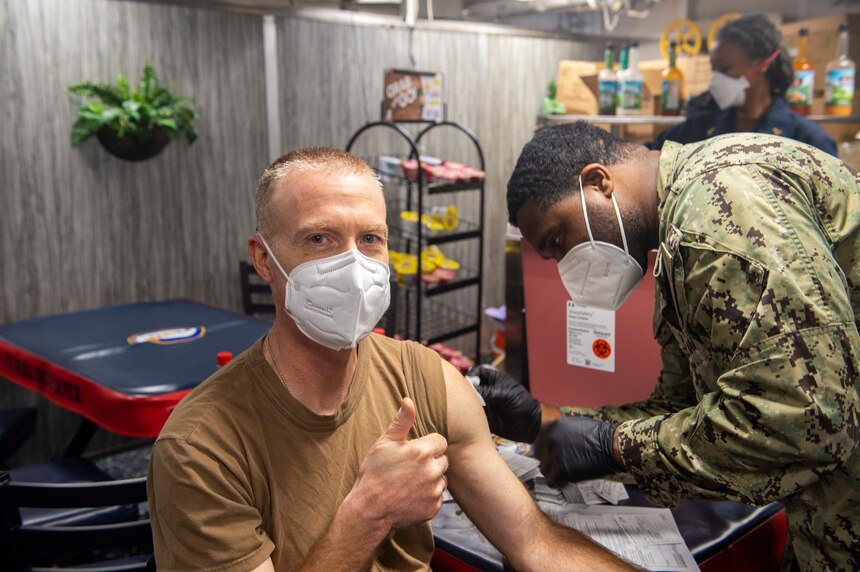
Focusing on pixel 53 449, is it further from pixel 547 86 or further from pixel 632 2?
pixel 632 2

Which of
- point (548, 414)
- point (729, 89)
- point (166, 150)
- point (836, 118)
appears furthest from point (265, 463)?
point (836, 118)

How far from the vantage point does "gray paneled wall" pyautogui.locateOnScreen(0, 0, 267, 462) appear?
349 centimetres

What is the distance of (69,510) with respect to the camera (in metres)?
2.33

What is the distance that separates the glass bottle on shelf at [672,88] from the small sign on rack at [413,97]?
4.22 feet

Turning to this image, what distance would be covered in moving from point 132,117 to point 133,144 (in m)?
0.14

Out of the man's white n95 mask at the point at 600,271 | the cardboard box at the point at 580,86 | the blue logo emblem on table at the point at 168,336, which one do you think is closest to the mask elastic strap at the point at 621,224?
the man's white n95 mask at the point at 600,271

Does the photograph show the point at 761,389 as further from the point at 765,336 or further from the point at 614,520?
the point at 614,520

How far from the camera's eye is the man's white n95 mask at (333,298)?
1.43 m

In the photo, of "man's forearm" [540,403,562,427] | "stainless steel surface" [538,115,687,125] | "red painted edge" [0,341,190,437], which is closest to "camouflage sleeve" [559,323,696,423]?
"man's forearm" [540,403,562,427]

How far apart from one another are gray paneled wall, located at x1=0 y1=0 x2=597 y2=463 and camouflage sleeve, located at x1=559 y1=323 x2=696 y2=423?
283 cm

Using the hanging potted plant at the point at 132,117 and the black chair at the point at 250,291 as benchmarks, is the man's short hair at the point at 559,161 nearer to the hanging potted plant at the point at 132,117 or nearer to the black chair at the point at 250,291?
the hanging potted plant at the point at 132,117

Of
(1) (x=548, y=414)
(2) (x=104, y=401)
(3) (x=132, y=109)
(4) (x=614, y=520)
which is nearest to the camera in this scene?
(4) (x=614, y=520)

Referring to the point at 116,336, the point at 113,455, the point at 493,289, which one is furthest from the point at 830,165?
the point at 493,289

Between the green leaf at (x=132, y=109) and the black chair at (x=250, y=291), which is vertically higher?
the green leaf at (x=132, y=109)
